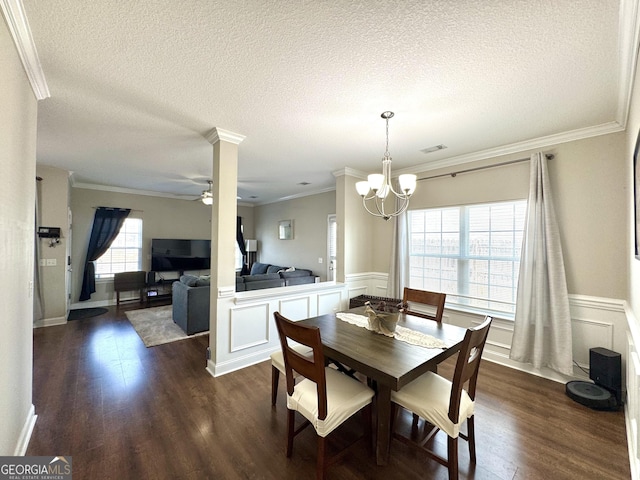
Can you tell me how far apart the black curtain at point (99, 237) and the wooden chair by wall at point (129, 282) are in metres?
0.44

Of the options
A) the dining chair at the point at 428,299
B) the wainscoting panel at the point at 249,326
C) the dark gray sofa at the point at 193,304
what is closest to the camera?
the dining chair at the point at 428,299

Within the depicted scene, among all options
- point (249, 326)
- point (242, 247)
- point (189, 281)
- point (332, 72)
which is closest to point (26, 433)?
point (249, 326)

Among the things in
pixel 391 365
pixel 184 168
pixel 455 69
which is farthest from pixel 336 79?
pixel 184 168

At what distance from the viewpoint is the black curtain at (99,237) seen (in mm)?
5484

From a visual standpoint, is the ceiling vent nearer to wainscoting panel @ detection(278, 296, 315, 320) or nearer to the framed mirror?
wainscoting panel @ detection(278, 296, 315, 320)

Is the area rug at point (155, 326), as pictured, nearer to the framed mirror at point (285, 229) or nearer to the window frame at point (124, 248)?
the window frame at point (124, 248)

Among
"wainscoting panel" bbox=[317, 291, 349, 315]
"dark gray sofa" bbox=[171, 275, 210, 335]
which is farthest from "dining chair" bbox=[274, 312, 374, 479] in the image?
"dark gray sofa" bbox=[171, 275, 210, 335]

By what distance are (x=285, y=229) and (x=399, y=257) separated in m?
3.68

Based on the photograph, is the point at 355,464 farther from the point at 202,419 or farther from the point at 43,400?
the point at 43,400

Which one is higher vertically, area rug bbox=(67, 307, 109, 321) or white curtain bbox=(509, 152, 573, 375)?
white curtain bbox=(509, 152, 573, 375)

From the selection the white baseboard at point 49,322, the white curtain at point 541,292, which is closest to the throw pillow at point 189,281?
the white baseboard at point 49,322

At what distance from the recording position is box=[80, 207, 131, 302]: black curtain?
5.48 m

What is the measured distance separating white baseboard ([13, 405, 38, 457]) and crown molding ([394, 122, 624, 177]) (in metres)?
4.86

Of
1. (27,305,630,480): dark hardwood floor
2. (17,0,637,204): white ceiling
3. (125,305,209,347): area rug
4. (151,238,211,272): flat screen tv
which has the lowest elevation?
(27,305,630,480): dark hardwood floor
